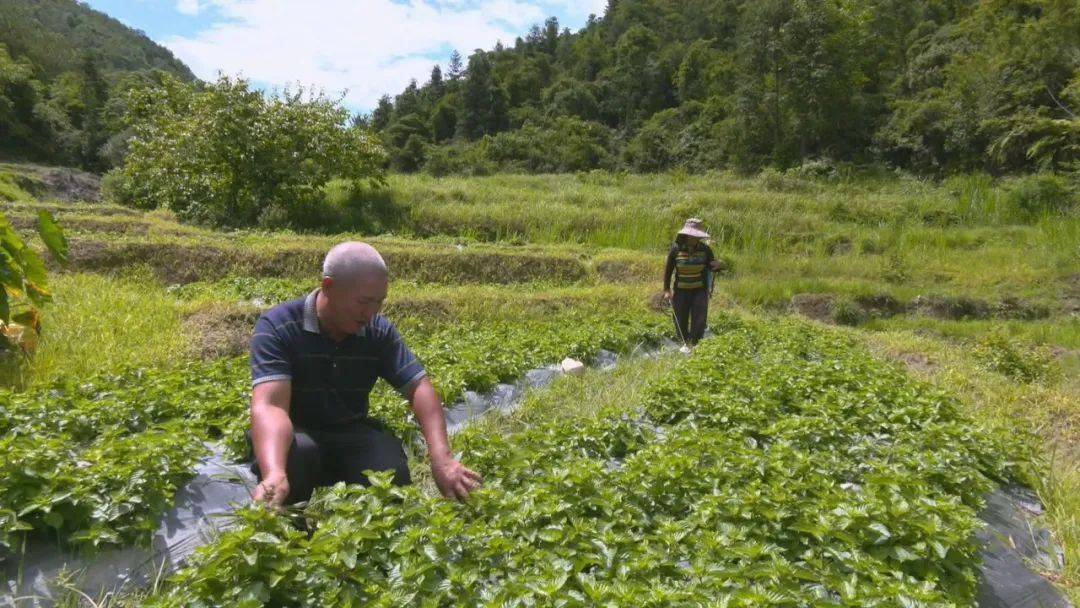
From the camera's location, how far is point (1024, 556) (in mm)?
3387

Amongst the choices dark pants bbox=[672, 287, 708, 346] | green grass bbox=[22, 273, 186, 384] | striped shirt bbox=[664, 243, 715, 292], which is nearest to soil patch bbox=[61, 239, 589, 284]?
green grass bbox=[22, 273, 186, 384]

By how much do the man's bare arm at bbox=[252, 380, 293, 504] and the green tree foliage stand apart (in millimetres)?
12496

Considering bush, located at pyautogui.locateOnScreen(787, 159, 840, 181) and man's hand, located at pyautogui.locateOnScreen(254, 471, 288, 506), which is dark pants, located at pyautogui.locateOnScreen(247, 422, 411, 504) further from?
bush, located at pyautogui.locateOnScreen(787, 159, 840, 181)

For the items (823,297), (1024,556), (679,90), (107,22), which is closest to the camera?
(1024,556)

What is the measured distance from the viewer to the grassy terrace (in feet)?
17.9

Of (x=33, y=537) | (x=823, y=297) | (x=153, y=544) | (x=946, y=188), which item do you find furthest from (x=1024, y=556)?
(x=946, y=188)

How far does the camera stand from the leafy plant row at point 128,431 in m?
2.61

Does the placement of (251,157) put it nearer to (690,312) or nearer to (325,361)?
(690,312)

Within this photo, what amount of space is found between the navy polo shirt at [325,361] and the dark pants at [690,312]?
5.01 m

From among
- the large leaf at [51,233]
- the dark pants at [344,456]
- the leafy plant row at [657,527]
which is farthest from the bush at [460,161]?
the dark pants at [344,456]

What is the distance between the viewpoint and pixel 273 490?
2.57m

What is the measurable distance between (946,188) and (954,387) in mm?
17890

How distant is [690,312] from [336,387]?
17.6ft

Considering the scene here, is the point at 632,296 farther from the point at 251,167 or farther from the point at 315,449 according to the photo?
the point at 251,167
